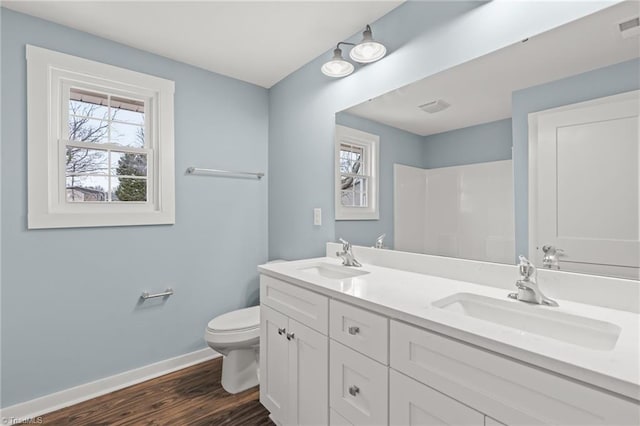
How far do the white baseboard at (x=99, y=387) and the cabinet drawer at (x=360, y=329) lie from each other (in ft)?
5.50

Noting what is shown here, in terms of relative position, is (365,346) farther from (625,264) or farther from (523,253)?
(625,264)

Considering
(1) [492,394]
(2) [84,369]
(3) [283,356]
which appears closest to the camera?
(1) [492,394]

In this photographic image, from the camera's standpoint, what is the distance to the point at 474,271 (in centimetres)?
138

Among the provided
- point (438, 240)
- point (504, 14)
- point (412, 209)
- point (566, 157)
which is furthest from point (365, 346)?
point (504, 14)

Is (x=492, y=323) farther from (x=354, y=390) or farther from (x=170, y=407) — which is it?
(x=170, y=407)

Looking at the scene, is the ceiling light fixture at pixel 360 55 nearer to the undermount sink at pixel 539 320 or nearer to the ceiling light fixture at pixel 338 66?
the ceiling light fixture at pixel 338 66

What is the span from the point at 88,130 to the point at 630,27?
9.21ft

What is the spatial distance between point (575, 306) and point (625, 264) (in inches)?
8.2

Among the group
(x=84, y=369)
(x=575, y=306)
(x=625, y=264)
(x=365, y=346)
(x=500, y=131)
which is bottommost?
(x=84, y=369)

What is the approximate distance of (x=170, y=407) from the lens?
1845 mm

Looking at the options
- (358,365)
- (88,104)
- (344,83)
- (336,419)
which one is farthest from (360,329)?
(88,104)

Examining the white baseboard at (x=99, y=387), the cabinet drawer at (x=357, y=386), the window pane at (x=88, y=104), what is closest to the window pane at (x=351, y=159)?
the cabinet drawer at (x=357, y=386)

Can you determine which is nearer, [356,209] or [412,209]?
[412,209]

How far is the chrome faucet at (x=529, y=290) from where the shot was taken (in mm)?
1037
